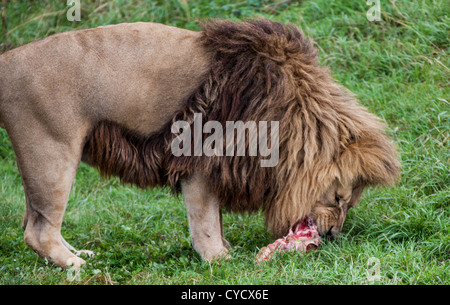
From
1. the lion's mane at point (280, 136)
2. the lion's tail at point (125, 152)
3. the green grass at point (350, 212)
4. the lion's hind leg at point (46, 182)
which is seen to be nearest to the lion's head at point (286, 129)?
the lion's mane at point (280, 136)

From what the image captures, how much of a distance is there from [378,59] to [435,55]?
0.55 m

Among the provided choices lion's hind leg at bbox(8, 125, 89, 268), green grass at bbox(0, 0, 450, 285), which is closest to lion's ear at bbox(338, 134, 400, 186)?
green grass at bbox(0, 0, 450, 285)

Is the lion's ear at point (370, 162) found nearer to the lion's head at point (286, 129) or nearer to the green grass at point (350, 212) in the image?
the lion's head at point (286, 129)

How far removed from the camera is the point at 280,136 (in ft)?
13.9

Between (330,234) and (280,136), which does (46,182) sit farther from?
(330,234)

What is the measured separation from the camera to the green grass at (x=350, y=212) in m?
4.11

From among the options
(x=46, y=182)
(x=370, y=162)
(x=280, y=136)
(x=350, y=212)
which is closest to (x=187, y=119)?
(x=280, y=136)

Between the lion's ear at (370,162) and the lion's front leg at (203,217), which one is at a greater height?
the lion's ear at (370,162)

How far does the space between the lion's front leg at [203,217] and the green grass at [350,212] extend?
0.13m

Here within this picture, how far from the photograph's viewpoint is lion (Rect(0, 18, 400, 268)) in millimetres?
4145

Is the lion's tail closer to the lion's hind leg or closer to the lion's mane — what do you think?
the lion's mane

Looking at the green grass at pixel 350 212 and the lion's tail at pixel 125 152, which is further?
the lion's tail at pixel 125 152

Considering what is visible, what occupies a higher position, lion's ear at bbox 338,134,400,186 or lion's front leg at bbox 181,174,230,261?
lion's ear at bbox 338,134,400,186

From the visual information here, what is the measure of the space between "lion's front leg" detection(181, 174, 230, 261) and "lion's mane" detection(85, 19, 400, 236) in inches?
2.7
